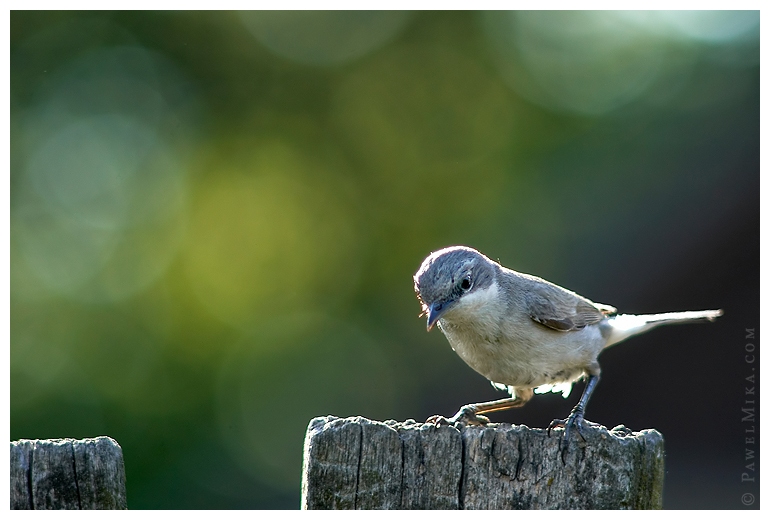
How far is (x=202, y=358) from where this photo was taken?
10656 mm

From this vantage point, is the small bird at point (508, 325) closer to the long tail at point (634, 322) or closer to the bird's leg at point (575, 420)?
the bird's leg at point (575, 420)

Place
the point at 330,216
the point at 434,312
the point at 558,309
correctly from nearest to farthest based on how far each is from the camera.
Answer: the point at 434,312
the point at 558,309
the point at 330,216

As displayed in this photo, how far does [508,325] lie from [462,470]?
7.46ft

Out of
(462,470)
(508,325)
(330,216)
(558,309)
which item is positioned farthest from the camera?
(330,216)

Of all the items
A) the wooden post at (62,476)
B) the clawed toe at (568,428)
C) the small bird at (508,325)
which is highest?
the small bird at (508,325)

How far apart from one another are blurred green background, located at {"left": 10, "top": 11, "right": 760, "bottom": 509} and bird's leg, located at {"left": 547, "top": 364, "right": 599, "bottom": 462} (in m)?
3.65

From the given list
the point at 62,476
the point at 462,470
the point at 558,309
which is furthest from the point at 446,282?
the point at 62,476

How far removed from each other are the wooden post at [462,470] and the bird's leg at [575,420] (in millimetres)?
30

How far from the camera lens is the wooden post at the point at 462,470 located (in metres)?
3.19

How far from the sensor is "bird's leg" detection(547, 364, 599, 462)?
128 inches

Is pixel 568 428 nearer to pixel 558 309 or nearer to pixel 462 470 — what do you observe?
pixel 462 470

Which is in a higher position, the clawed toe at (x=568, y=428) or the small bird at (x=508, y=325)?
the small bird at (x=508, y=325)

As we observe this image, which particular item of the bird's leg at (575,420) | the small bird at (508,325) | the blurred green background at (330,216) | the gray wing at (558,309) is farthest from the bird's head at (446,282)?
the blurred green background at (330,216)

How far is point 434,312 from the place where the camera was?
16.0 ft
